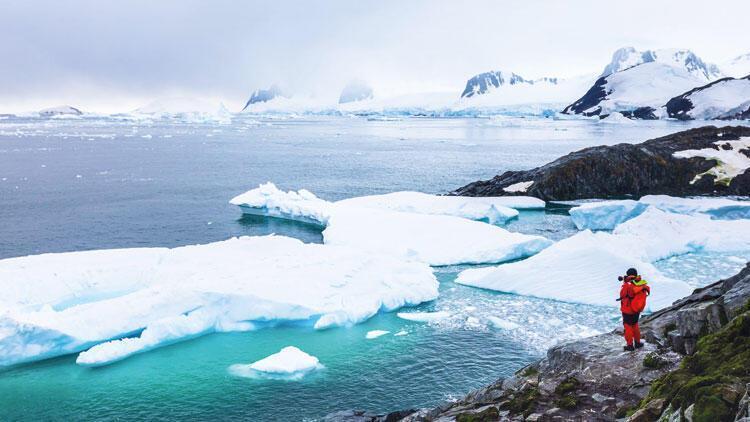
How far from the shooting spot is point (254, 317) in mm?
21391

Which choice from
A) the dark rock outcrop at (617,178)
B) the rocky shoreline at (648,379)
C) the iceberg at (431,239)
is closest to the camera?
the rocky shoreline at (648,379)

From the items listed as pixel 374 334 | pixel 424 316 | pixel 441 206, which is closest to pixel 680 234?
pixel 441 206

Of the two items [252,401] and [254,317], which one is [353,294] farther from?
[252,401]

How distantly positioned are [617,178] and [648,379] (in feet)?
139

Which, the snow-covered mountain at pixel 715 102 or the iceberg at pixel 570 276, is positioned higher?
the snow-covered mountain at pixel 715 102

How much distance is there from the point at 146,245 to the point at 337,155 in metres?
49.4

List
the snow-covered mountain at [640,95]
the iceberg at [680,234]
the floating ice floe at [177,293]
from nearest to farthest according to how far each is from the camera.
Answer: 1. the floating ice floe at [177,293]
2. the iceberg at [680,234]
3. the snow-covered mountain at [640,95]

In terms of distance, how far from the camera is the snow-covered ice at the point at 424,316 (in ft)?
72.7

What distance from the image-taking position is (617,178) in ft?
163

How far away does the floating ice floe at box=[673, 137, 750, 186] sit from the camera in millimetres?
48750

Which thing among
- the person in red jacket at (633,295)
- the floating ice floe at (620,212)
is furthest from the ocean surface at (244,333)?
the person in red jacket at (633,295)

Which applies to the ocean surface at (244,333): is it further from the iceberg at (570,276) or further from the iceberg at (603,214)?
the iceberg at (603,214)

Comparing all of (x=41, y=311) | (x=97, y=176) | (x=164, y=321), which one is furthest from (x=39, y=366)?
→ (x=97, y=176)

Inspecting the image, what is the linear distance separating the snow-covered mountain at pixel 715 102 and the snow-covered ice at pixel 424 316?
500 ft
